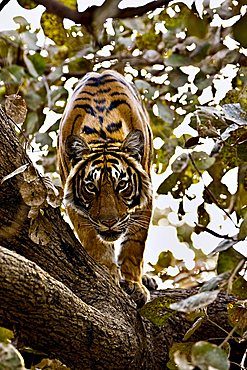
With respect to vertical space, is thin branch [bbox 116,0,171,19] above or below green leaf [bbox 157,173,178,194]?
below

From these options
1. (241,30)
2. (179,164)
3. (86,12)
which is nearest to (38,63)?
(179,164)

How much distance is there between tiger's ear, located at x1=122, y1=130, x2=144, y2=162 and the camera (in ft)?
10.3

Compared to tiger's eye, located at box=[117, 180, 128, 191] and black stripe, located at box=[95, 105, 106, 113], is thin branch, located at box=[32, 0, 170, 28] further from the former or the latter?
black stripe, located at box=[95, 105, 106, 113]

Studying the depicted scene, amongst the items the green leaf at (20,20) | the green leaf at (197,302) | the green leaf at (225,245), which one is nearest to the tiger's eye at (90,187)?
the green leaf at (20,20)

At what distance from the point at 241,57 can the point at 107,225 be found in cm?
76

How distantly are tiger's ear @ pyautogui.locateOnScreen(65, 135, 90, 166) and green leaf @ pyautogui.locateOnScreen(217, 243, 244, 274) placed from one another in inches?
63.8

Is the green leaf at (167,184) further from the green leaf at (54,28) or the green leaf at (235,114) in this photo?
the green leaf at (54,28)

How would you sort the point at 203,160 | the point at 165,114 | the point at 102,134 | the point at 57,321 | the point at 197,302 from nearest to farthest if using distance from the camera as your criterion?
the point at 197,302 < the point at 57,321 < the point at 203,160 < the point at 165,114 < the point at 102,134

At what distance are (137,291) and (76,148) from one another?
25.5 inches

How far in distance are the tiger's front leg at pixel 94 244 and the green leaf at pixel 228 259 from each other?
149 cm

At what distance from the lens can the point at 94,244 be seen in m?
3.10

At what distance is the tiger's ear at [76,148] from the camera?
3104mm

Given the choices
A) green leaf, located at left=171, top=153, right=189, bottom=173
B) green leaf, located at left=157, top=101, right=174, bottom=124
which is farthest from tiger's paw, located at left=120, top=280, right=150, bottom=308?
green leaf, located at left=157, top=101, right=174, bottom=124

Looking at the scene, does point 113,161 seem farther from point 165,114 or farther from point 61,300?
point 61,300
